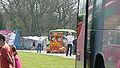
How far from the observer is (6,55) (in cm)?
908

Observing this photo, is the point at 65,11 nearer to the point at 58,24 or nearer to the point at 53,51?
the point at 58,24

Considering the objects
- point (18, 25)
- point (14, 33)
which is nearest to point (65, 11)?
point (18, 25)

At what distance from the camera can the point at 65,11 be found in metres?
60.2

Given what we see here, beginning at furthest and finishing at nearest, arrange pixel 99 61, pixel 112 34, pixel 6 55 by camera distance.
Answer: pixel 6 55, pixel 99 61, pixel 112 34

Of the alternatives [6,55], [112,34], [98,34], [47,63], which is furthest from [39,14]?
[112,34]

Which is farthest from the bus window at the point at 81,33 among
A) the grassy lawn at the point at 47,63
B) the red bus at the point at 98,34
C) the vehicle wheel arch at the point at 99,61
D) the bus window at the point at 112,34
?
the grassy lawn at the point at 47,63

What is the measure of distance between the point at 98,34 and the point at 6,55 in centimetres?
237

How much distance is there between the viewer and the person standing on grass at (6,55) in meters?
9.05

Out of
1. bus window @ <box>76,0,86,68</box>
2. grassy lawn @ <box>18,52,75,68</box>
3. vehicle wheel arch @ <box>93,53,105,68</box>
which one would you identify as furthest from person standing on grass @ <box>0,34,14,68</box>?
grassy lawn @ <box>18,52,75,68</box>

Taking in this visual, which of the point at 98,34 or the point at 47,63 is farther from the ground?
the point at 98,34

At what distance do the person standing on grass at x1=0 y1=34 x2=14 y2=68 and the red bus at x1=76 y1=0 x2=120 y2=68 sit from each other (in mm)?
1726

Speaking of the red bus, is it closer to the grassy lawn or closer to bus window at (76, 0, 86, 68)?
bus window at (76, 0, 86, 68)

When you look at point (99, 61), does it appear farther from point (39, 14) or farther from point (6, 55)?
point (39, 14)

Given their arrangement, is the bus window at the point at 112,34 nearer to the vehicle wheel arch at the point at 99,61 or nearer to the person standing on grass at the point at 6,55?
the vehicle wheel arch at the point at 99,61
